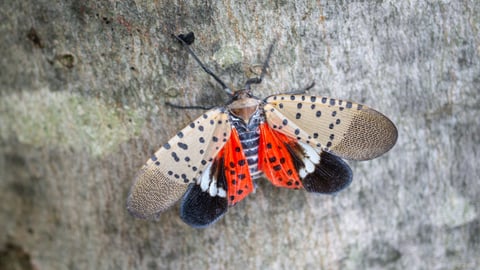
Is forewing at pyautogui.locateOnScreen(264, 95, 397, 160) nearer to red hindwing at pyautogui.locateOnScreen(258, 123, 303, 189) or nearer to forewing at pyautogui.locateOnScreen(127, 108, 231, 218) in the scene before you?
red hindwing at pyautogui.locateOnScreen(258, 123, 303, 189)

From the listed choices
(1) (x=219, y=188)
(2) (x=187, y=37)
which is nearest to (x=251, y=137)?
(1) (x=219, y=188)

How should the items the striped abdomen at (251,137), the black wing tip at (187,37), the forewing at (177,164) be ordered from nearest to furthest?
the black wing tip at (187,37) → the forewing at (177,164) → the striped abdomen at (251,137)

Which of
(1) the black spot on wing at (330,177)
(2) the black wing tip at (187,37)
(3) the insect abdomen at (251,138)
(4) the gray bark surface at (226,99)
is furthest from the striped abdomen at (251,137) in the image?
(2) the black wing tip at (187,37)

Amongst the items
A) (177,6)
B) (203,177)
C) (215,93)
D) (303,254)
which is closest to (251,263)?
(303,254)

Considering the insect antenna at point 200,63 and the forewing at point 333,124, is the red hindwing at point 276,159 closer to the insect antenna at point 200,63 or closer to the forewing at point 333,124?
the forewing at point 333,124

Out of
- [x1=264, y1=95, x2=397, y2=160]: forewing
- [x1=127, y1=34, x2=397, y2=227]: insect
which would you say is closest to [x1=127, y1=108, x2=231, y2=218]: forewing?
[x1=127, y1=34, x2=397, y2=227]: insect

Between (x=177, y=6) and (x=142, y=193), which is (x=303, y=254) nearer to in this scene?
(x=142, y=193)

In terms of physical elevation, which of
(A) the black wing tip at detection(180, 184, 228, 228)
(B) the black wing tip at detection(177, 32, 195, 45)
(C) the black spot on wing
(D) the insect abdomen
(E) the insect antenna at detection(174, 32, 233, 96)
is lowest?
(A) the black wing tip at detection(180, 184, 228, 228)
